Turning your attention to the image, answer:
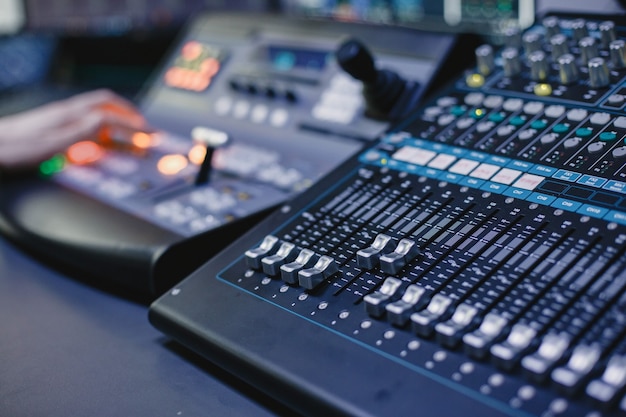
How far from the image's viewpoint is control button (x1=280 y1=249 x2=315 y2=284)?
67 cm

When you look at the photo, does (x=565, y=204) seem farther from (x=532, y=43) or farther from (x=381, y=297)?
(x=532, y=43)

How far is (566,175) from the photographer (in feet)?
2.19

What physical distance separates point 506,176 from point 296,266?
0.23 m

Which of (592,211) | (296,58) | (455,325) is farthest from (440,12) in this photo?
(455,325)

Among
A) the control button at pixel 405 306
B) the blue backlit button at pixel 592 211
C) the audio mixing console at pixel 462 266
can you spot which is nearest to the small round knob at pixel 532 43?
the audio mixing console at pixel 462 266

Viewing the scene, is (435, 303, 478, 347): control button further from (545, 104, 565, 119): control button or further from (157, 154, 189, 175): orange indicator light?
(157, 154, 189, 175): orange indicator light

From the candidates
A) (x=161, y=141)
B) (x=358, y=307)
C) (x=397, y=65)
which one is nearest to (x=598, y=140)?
(x=358, y=307)

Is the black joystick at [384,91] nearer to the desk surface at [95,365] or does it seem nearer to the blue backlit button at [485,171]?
the blue backlit button at [485,171]

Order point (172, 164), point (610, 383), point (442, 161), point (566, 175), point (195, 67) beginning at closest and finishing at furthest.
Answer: point (610, 383) → point (566, 175) → point (442, 161) → point (172, 164) → point (195, 67)

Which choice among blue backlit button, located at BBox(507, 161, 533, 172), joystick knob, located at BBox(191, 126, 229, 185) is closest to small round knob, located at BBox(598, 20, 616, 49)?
blue backlit button, located at BBox(507, 161, 533, 172)

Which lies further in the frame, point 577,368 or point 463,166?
point 463,166

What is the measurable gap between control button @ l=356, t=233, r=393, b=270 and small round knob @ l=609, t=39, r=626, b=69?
34 cm

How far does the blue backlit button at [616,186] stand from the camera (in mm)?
618

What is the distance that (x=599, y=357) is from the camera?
0.47 metres
